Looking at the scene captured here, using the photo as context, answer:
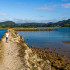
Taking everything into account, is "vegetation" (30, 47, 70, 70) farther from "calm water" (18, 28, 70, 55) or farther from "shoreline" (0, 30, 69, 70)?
"calm water" (18, 28, 70, 55)

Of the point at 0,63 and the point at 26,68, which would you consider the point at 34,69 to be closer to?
the point at 26,68

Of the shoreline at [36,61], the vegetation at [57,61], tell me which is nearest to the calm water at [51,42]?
the vegetation at [57,61]

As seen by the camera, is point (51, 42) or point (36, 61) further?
point (51, 42)

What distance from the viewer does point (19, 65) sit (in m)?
9.24

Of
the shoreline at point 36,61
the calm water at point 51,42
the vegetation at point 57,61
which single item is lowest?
the calm water at point 51,42

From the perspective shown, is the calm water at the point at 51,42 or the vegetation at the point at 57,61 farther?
the calm water at the point at 51,42

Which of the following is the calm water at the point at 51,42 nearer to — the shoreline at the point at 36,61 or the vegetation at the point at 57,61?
the vegetation at the point at 57,61

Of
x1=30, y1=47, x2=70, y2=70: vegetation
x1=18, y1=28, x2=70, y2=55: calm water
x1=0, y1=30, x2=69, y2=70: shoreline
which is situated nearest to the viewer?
x1=0, y1=30, x2=69, y2=70: shoreline

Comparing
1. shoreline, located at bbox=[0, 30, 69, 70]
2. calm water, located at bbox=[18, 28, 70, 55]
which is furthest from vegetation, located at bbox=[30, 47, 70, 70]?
calm water, located at bbox=[18, 28, 70, 55]

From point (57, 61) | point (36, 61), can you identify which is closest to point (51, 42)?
point (57, 61)

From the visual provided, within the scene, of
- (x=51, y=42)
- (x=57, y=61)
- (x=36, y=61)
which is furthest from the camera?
(x=51, y=42)

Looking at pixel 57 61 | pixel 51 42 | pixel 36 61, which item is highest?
pixel 36 61

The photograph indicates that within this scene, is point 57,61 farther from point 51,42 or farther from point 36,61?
point 51,42

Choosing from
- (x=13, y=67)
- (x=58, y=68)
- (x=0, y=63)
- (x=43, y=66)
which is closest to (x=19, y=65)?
(x=13, y=67)
